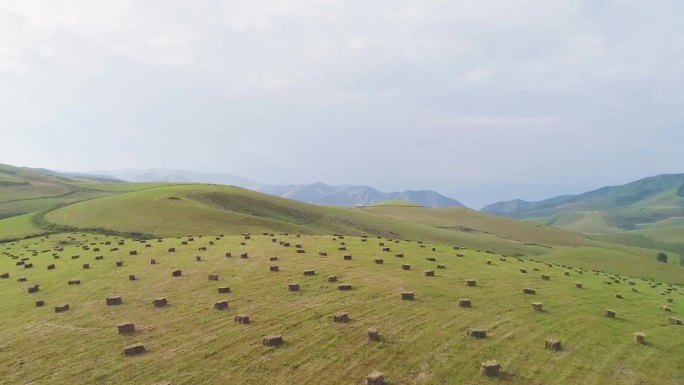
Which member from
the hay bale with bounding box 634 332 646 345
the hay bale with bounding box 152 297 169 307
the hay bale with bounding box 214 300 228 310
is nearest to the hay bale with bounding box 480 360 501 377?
the hay bale with bounding box 634 332 646 345

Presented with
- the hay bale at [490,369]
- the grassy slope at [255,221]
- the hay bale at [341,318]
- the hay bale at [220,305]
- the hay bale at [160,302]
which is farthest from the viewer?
the grassy slope at [255,221]

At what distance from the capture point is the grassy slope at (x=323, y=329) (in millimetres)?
19062

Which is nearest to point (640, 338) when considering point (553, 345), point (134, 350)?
point (553, 345)

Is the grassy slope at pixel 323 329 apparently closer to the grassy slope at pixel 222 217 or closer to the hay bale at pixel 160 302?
the hay bale at pixel 160 302

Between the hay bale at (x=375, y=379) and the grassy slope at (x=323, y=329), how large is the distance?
641mm

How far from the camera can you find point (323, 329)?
2247 cm

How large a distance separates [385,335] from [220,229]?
6493 centimetres

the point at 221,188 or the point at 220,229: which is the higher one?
the point at 221,188

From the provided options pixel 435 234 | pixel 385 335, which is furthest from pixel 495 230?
pixel 385 335

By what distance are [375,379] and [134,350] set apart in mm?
10377

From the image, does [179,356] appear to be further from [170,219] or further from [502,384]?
[170,219]


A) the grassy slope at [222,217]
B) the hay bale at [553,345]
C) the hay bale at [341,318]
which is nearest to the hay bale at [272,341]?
the hay bale at [341,318]

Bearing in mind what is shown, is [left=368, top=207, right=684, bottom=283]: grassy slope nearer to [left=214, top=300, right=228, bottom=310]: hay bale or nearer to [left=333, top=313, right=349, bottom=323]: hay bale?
[left=333, top=313, right=349, bottom=323]: hay bale

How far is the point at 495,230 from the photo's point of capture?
16500 cm
